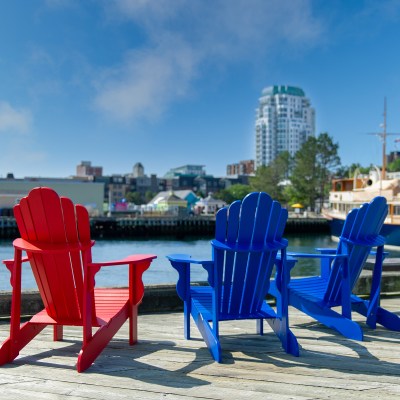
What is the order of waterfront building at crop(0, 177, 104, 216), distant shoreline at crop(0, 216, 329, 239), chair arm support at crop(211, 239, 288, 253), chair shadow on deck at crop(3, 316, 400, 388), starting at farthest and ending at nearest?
waterfront building at crop(0, 177, 104, 216)
distant shoreline at crop(0, 216, 329, 239)
chair arm support at crop(211, 239, 288, 253)
chair shadow on deck at crop(3, 316, 400, 388)

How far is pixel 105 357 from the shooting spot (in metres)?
3.20

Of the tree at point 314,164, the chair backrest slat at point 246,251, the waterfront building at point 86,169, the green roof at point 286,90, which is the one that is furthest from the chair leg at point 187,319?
the green roof at point 286,90

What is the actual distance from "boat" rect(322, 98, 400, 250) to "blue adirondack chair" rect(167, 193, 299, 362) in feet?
102

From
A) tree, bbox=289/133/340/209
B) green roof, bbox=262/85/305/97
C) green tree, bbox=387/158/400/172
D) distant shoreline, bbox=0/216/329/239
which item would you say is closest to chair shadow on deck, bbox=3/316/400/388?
distant shoreline, bbox=0/216/329/239

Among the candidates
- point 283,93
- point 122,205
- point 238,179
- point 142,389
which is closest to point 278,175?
point 122,205

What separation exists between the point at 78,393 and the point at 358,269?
2467 millimetres

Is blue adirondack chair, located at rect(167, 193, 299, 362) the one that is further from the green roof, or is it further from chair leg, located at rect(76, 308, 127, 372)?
the green roof

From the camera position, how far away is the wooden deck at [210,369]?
8.41 feet

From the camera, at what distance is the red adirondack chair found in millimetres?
2947

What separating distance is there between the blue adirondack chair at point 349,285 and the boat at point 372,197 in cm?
3017

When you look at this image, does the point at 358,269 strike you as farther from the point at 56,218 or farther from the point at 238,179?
the point at 238,179

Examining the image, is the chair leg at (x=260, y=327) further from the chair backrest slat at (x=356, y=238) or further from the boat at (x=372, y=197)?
the boat at (x=372, y=197)

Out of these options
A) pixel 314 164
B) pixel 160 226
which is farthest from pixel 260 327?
pixel 314 164

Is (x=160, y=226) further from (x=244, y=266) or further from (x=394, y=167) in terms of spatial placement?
(x=394, y=167)
